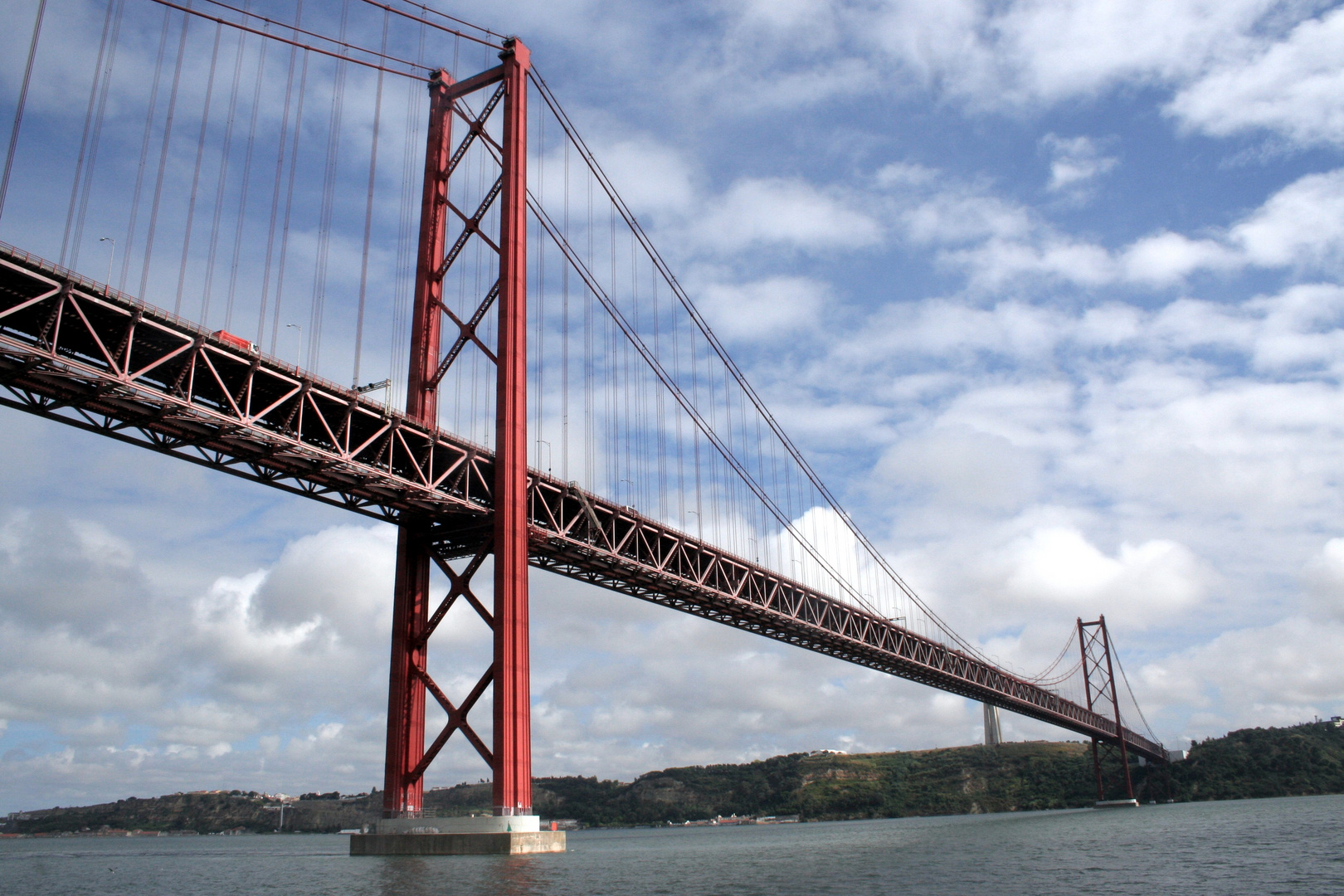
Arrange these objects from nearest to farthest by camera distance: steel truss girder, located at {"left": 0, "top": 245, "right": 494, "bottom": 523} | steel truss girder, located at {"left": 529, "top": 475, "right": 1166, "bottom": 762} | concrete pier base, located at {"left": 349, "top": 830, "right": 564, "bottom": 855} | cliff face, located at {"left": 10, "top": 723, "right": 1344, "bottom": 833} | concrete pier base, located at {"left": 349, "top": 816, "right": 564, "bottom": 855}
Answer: steel truss girder, located at {"left": 0, "top": 245, "right": 494, "bottom": 523} < concrete pier base, located at {"left": 349, "top": 830, "right": 564, "bottom": 855} < concrete pier base, located at {"left": 349, "top": 816, "right": 564, "bottom": 855} < steel truss girder, located at {"left": 529, "top": 475, "right": 1166, "bottom": 762} < cliff face, located at {"left": 10, "top": 723, "right": 1344, "bottom": 833}

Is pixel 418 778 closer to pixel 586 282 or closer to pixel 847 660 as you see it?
pixel 586 282

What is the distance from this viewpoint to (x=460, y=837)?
30.1 m

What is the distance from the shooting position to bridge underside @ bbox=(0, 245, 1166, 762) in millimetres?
23688

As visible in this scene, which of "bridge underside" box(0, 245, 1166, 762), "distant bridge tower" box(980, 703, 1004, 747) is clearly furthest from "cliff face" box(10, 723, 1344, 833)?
"bridge underside" box(0, 245, 1166, 762)

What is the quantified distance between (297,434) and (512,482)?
7.41m

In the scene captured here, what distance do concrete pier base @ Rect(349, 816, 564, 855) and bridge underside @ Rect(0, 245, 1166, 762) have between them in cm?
861

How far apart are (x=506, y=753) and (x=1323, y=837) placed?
34.2 m

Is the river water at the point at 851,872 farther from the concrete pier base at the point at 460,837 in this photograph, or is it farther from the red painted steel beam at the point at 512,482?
the red painted steel beam at the point at 512,482

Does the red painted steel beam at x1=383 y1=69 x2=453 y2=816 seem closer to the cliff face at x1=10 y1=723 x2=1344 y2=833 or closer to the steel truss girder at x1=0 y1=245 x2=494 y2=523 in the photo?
the steel truss girder at x1=0 y1=245 x2=494 y2=523

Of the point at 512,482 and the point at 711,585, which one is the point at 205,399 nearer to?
the point at 512,482

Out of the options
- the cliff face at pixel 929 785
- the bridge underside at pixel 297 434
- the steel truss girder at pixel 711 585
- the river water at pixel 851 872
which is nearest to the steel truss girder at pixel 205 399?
the bridge underside at pixel 297 434

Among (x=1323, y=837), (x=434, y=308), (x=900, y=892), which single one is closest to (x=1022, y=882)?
(x=900, y=892)

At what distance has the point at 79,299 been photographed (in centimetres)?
2388

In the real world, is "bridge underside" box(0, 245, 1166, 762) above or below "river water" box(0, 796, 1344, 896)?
above
